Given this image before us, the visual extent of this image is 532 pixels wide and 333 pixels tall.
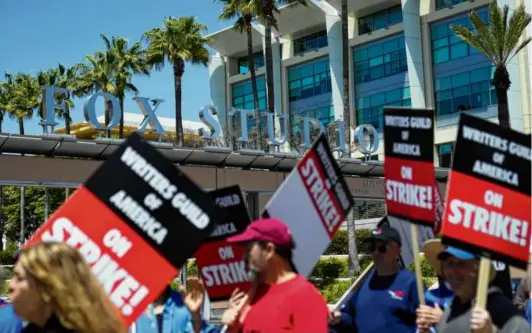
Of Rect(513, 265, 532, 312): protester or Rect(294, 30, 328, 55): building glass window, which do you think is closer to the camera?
Rect(513, 265, 532, 312): protester

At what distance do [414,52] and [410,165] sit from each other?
158ft

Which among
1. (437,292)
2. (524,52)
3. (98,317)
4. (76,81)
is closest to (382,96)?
(524,52)

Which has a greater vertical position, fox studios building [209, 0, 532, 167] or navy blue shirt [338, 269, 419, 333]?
fox studios building [209, 0, 532, 167]

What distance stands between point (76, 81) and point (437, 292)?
1862 inches

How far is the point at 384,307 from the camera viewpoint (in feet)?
18.9

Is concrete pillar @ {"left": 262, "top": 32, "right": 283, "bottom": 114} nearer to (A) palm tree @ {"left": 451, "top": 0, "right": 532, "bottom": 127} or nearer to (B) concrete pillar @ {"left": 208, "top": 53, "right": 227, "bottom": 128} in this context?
(B) concrete pillar @ {"left": 208, "top": 53, "right": 227, "bottom": 128}

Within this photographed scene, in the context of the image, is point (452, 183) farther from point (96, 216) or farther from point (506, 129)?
point (96, 216)

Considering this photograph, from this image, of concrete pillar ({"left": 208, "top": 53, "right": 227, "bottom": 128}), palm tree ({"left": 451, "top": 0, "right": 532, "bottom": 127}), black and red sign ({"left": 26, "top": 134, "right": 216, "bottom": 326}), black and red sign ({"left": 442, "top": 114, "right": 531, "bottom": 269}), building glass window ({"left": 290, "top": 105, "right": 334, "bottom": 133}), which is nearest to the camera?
black and red sign ({"left": 26, "top": 134, "right": 216, "bottom": 326})

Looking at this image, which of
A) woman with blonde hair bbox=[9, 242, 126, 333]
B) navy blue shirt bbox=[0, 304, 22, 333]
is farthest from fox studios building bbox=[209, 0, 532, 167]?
woman with blonde hair bbox=[9, 242, 126, 333]

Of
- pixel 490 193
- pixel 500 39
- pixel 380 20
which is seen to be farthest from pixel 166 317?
pixel 380 20

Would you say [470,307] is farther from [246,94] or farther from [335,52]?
[246,94]

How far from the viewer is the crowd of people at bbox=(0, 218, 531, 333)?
305 cm

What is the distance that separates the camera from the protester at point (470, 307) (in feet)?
13.4

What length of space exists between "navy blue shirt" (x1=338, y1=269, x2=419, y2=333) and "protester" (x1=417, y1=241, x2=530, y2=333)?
1.13 metres
